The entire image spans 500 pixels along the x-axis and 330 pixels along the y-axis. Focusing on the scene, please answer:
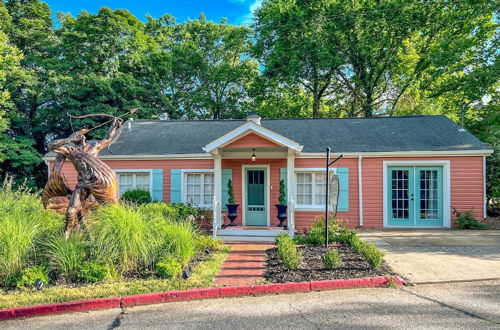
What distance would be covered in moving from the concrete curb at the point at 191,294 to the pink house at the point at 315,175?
426cm

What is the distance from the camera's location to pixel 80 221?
6582 mm

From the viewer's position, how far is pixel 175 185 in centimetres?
1120

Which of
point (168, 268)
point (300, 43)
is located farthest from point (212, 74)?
point (168, 268)

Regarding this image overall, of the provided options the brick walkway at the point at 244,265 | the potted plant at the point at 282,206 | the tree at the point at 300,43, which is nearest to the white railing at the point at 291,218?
the potted plant at the point at 282,206

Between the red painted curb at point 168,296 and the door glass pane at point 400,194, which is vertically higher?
the door glass pane at point 400,194

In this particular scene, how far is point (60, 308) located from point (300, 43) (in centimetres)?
2130

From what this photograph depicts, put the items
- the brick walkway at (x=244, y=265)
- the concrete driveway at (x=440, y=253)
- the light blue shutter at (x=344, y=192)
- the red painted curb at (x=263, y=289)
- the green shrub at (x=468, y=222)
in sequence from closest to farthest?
the red painted curb at (x=263, y=289) → the brick walkway at (x=244, y=265) → the concrete driveway at (x=440, y=253) → the green shrub at (x=468, y=222) → the light blue shutter at (x=344, y=192)

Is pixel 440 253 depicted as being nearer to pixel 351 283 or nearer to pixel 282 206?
pixel 351 283

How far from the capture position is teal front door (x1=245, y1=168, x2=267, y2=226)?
10.8m

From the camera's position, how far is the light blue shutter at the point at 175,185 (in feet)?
36.7

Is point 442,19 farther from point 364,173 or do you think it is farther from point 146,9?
point 146,9

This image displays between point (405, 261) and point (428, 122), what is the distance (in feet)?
28.3

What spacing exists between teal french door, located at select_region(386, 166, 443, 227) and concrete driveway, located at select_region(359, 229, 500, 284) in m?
0.62

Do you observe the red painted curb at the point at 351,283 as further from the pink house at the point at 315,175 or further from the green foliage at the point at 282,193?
the green foliage at the point at 282,193
